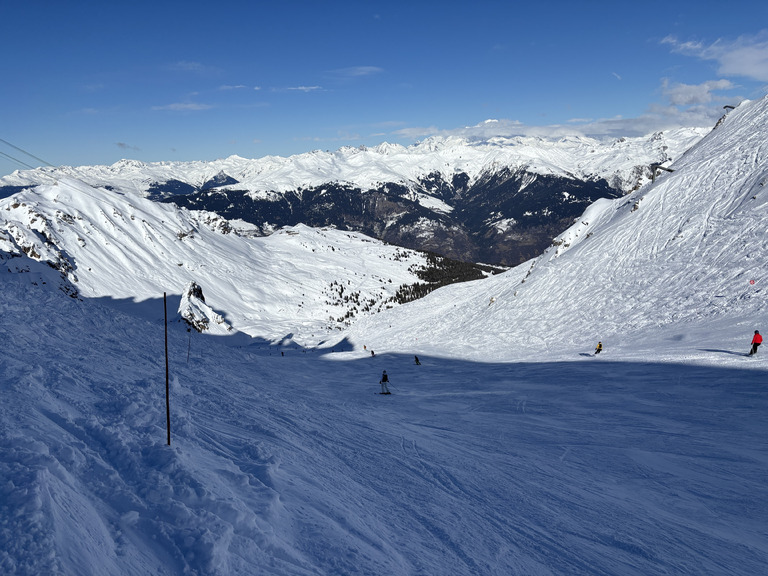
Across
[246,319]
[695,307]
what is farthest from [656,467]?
[246,319]

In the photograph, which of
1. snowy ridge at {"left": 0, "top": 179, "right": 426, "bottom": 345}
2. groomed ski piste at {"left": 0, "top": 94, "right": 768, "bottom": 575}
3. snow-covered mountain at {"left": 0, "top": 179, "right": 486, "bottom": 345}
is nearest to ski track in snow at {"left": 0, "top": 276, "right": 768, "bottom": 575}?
groomed ski piste at {"left": 0, "top": 94, "right": 768, "bottom": 575}

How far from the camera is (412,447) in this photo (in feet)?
55.1

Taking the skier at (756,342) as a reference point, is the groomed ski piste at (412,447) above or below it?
below

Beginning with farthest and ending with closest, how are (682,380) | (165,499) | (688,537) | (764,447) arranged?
(682,380), (764,447), (688,537), (165,499)

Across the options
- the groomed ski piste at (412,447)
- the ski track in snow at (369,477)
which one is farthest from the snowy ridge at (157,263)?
the ski track in snow at (369,477)

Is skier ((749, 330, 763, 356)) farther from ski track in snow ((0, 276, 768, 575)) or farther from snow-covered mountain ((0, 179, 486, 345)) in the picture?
snow-covered mountain ((0, 179, 486, 345))

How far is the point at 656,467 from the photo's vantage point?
1434 cm

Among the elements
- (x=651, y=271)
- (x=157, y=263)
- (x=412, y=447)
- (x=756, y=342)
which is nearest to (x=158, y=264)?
(x=157, y=263)

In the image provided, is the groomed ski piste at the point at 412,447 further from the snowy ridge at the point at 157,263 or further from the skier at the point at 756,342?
the snowy ridge at the point at 157,263

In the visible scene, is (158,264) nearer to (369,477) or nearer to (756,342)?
(369,477)

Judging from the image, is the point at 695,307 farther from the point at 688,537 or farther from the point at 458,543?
the point at 458,543

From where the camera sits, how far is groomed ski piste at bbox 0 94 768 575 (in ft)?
27.9

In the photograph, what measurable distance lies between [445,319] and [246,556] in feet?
179

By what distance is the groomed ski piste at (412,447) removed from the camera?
852 centimetres
